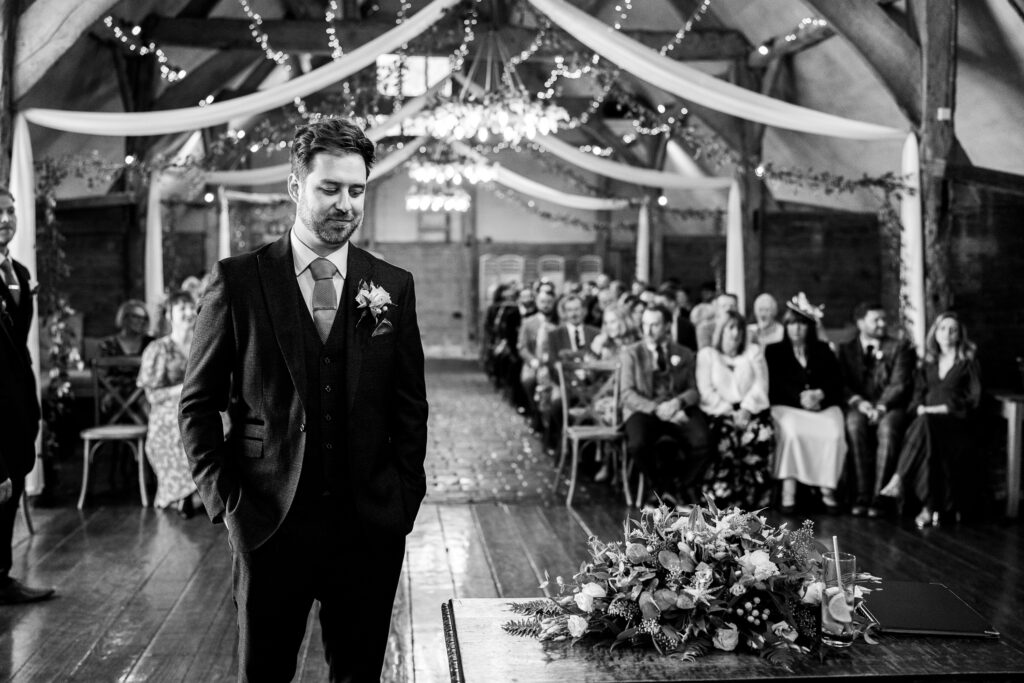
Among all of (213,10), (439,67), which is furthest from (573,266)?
(213,10)

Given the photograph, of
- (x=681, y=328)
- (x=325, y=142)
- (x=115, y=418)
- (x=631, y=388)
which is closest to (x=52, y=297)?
(x=115, y=418)

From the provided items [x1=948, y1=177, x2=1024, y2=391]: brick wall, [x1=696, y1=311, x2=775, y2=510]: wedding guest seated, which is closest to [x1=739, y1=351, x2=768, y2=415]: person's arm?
[x1=696, y1=311, x2=775, y2=510]: wedding guest seated

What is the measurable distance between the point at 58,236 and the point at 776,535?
18.6 feet

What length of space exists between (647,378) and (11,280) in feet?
12.1

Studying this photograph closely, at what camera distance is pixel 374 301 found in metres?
2.29

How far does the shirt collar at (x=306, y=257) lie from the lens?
2.32 m

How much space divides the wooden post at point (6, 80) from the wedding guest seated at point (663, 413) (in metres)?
3.80

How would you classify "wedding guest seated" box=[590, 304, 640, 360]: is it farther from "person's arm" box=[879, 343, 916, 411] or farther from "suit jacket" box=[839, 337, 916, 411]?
"person's arm" box=[879, 343, 916, 411]

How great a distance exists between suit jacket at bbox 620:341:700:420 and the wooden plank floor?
0.64 metres

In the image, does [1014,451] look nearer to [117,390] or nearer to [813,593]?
[813,593]

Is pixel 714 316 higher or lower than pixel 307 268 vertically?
lower

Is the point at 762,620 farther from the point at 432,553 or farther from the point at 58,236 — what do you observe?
the point at 58,236

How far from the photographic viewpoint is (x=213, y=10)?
12.5 meters

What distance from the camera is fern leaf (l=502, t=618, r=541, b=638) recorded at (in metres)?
2.56
